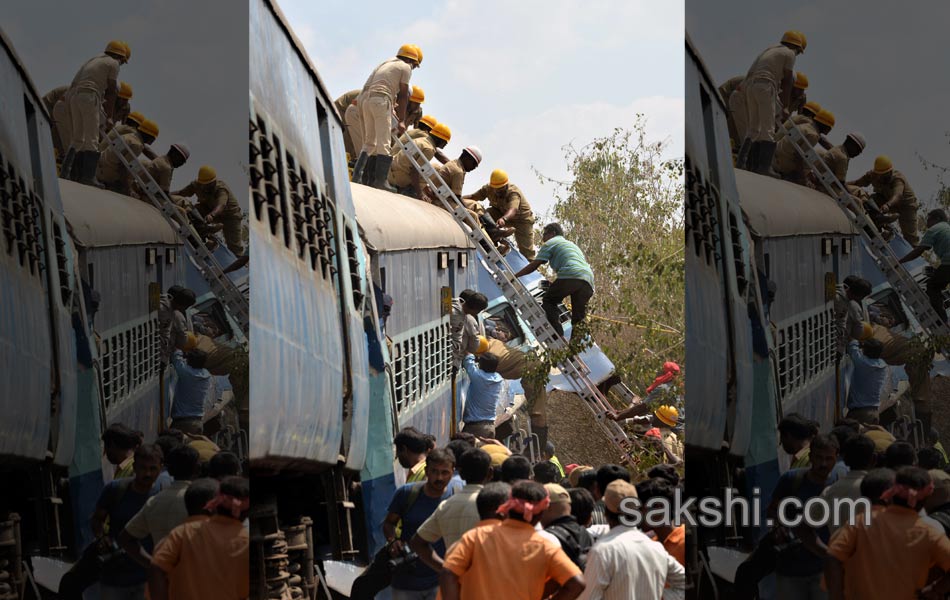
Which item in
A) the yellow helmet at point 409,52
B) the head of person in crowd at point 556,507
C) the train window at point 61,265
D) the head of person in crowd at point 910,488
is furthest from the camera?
the yellow helmet at point 409,52

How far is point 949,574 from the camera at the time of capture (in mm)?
5785

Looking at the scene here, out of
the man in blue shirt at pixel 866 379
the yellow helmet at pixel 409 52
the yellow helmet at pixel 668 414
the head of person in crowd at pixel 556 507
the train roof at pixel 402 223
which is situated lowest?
the head of person in crowd at pixel 556 507

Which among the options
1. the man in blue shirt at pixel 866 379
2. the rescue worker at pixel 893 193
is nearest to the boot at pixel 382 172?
the rescue worker at pixel 893 193

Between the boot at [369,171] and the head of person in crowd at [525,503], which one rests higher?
the boot at [369,171]

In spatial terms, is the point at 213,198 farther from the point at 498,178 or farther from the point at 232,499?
the point at 498,178

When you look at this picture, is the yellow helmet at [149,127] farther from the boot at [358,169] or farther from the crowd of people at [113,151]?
the boot at [358,169]

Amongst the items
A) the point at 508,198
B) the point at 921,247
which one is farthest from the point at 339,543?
the point at 921,247

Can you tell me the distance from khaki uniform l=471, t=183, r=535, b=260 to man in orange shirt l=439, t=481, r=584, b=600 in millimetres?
1444

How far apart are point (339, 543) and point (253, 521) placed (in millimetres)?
459

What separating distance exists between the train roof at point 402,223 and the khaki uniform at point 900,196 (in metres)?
2.04

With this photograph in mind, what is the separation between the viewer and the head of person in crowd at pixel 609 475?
6797 millimetres

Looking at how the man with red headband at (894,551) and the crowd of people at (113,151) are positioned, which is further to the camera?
the crowd of people at (113,151)

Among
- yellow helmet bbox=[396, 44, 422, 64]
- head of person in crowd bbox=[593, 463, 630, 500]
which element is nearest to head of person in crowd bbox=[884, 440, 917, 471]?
head of person in crowd bbox=[593, 463, 630, 500]

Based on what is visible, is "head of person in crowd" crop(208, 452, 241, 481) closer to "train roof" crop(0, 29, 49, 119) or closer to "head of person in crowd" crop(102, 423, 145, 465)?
"head of person in crowd" crop(102, 423, 145, 465)
